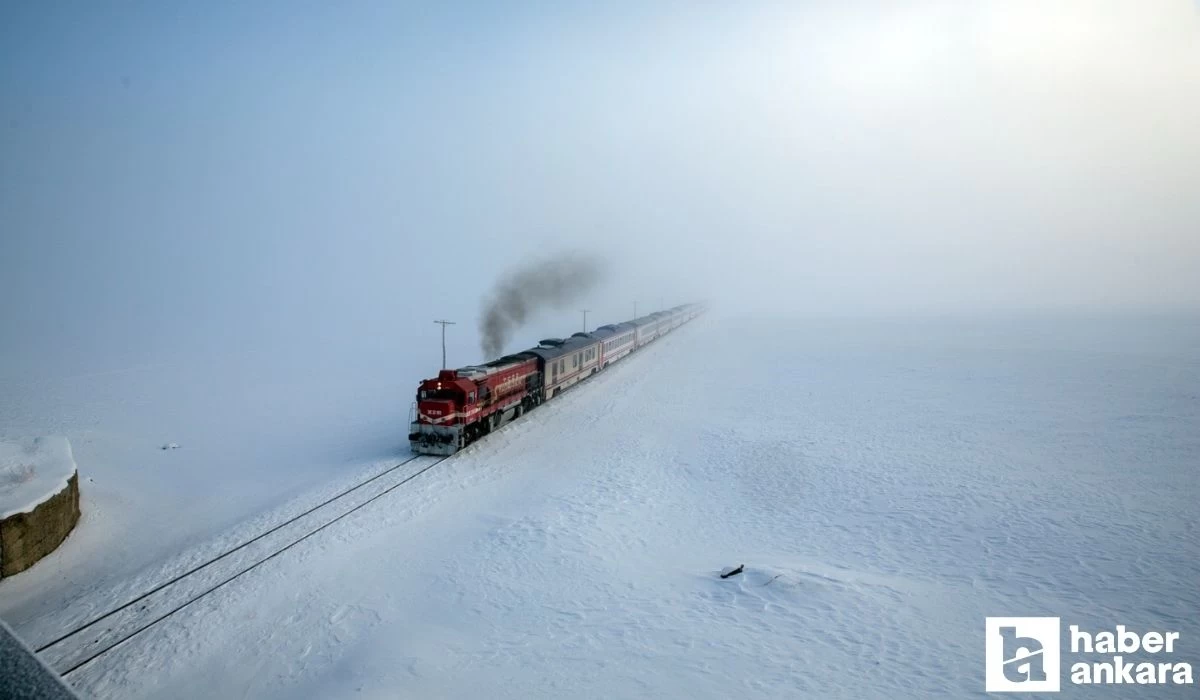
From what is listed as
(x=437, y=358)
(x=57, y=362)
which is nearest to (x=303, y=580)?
(x=437, y=358)

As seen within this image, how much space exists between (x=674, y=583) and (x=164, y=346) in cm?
7162

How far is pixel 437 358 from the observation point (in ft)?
179

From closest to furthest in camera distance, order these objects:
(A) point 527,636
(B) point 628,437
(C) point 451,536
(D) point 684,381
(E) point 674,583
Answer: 1. (A) point 527,636
2. (E) point 674,583
3. (C) point 451,536
4. (B) point 628,437
5. (D) point 684,381

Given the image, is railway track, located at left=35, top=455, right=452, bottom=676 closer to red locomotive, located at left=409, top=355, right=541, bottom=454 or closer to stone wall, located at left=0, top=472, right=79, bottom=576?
red locomotive, located at left=409, top=355, right=541, bottom=454

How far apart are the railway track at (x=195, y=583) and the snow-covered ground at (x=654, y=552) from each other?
0.36m

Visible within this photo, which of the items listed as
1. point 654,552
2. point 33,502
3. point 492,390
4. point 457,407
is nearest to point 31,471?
point 33,502

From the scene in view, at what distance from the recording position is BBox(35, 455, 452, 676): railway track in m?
11.7

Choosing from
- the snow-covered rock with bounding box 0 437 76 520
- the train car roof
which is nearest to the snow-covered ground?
the snow-covered rock with bounding box 0 437 76 520

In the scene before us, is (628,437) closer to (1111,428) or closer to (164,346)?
(1111,428)
